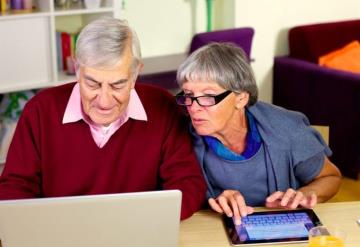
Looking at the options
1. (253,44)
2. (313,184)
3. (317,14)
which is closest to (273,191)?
(313,184)

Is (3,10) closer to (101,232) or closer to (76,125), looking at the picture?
(76,125)

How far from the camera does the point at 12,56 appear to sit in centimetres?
374

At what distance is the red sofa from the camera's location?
424 centimetres

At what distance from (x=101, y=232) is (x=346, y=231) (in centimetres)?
74

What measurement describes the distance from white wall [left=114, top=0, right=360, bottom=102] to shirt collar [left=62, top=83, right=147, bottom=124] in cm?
204

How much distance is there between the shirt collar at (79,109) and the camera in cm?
218

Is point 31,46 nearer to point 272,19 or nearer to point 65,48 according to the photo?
point 65,48

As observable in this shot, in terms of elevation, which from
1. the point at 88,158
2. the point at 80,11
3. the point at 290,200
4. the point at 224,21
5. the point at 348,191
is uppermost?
the point at 80,11

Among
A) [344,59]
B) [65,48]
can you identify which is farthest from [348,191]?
[65,48]

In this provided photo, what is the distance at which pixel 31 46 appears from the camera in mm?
3795

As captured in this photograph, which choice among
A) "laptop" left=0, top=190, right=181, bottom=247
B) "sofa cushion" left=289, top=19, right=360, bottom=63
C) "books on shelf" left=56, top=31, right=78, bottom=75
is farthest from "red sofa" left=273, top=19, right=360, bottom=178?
"laptop" left=0, top=190, right=181, bottom=247

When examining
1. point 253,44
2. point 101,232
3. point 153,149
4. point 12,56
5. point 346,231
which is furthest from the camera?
point 253,44

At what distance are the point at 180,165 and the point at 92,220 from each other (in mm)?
586

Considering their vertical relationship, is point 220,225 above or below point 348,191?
above
